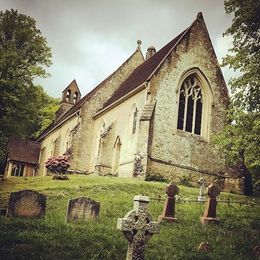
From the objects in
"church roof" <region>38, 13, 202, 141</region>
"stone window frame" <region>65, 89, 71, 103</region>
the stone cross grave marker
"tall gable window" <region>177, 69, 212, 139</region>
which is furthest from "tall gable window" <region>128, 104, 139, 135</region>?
"stone window frame" <region>65, 89, 71, 103</region>

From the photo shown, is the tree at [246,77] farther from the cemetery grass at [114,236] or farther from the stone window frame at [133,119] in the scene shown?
the stone window frame at [133,119]

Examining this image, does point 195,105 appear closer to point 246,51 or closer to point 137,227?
point 246,51

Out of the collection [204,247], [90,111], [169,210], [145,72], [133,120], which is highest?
[145,72]

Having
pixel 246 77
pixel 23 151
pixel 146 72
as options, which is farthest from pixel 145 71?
pixel 23 151

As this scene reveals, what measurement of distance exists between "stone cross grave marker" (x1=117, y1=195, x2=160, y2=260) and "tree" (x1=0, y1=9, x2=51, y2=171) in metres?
19.9

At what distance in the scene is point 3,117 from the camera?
25984mm

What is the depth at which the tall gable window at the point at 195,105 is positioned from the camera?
25156 millimetres

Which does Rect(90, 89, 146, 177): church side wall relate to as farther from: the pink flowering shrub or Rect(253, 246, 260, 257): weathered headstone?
Rect(253, 246, 260, 257): weathered headstone

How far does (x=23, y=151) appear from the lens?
41.7m

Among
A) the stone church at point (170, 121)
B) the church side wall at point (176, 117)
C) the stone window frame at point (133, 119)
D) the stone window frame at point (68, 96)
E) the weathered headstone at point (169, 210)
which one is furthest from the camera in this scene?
the stone window frame at point (68, 96)

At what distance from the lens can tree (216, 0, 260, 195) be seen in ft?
49.6

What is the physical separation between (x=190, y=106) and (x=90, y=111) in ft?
32.1

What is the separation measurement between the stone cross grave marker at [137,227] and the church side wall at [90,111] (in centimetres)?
2327

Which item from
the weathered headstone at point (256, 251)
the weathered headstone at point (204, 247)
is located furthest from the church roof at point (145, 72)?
the weathered headstone at point (256, 251)
